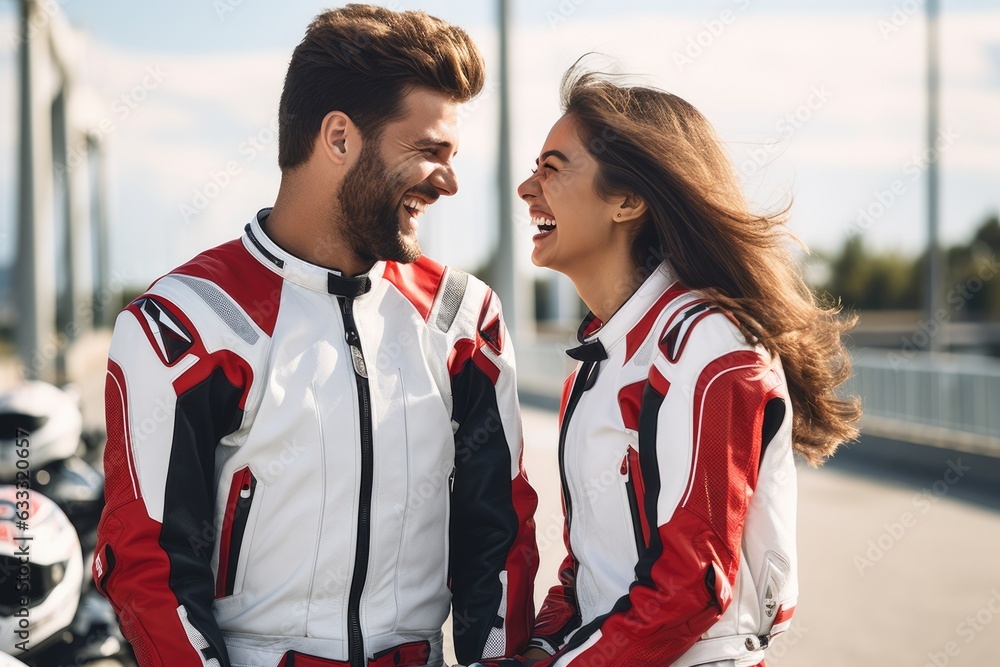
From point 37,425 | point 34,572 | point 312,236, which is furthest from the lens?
point 37,425

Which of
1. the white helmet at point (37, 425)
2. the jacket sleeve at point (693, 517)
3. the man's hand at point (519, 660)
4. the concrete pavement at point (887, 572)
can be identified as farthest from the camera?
the concrete pavement at point (887, 572)

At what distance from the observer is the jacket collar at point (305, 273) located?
7.98 feet

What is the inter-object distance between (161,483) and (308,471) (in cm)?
30

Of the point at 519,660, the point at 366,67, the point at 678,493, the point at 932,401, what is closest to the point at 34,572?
the point at 519,660

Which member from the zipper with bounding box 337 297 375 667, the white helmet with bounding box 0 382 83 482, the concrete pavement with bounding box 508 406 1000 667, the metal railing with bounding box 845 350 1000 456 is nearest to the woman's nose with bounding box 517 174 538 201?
the zipper with bounding box 337 297 375 667

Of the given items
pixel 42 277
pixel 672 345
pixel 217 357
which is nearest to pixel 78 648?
pixel 217 357

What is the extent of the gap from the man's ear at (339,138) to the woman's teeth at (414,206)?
161 millimetres

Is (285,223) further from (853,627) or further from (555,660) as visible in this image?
(853,627)

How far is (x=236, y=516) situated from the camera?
2303 millimetres

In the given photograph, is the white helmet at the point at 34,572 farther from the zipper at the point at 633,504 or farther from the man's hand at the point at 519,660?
the zipper at the point at 633,504

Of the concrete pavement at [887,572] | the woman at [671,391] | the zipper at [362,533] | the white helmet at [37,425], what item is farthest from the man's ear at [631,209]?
the concrete pavement at [887,572]

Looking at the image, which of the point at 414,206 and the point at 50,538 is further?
the point at 50,538

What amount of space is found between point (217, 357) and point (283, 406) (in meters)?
0.17

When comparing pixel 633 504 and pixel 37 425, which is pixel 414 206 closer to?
pixel 633 504
